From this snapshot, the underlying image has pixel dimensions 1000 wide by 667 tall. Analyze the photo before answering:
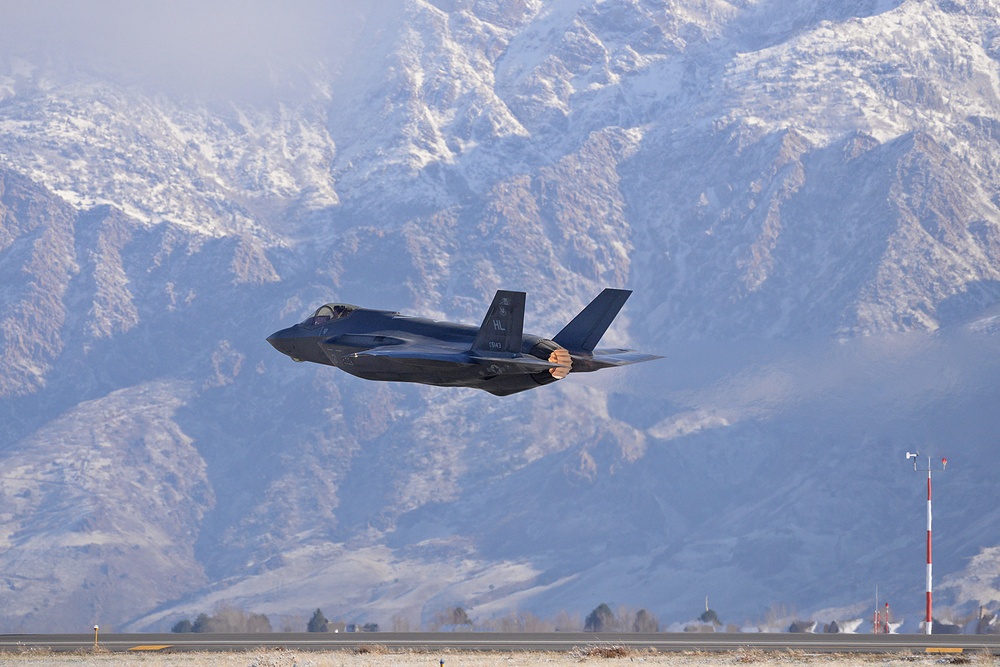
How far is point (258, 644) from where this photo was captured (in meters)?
88.1

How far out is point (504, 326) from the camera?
79.9m

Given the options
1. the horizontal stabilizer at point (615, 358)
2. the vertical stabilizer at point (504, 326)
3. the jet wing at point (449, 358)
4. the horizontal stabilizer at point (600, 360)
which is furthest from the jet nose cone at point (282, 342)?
the horizontal stabilizer at point (615, 358)

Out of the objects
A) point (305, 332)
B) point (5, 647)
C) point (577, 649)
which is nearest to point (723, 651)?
point (577, 649)

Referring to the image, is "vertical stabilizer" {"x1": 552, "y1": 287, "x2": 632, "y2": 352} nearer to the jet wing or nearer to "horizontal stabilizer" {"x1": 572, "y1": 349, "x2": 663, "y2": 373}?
"horizontal stabilizer" {"x1": 572, "y1": 349, "x2": 663, "y2": 373}

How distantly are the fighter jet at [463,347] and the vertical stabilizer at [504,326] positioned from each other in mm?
47

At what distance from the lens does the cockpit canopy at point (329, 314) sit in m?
90.9

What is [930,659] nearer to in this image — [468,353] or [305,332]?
[468,353]

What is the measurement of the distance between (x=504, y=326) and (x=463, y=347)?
14.0ft

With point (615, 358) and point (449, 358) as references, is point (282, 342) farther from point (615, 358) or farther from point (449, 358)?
point (615, 358)

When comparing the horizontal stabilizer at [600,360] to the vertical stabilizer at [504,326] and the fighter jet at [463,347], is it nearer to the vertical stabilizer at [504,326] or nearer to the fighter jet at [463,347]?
the fighter jet at [463,347]

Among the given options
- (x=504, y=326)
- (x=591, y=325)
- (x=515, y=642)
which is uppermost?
(x=591, y=325)

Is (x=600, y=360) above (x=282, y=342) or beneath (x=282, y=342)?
beneath

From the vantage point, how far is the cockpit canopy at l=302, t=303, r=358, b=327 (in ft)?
298

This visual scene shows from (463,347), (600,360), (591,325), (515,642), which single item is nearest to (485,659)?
(515,642)
